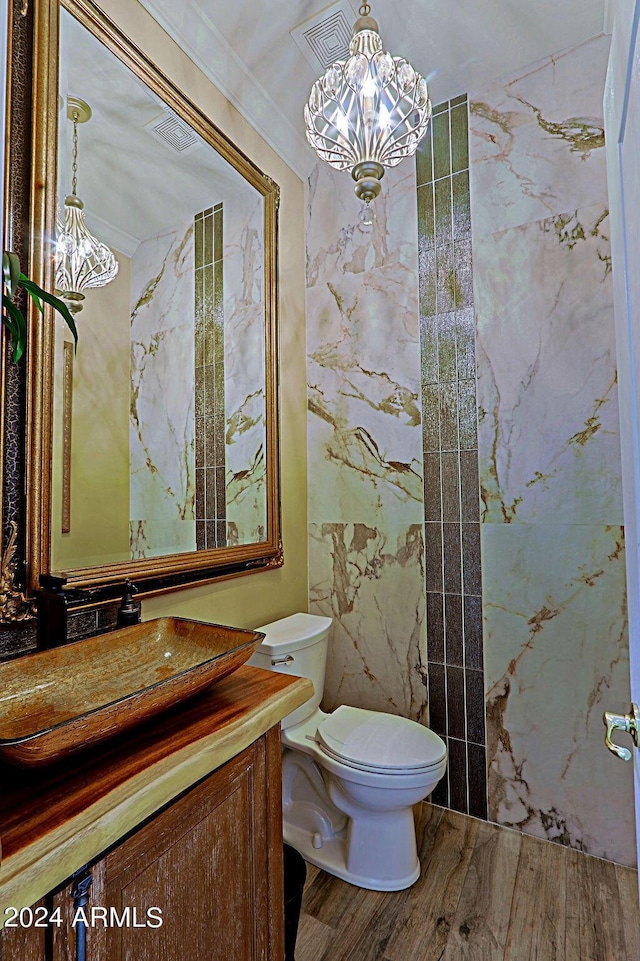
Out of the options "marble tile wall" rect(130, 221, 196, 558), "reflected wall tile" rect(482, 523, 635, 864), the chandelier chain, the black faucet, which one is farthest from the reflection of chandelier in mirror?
"reflected wall tile" rect(482, 523, 635, 864)

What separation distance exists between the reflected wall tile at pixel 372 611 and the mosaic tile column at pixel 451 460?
71mm

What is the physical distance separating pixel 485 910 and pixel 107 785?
1.41 metres

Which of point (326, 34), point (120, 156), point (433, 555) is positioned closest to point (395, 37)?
point (326, 34)

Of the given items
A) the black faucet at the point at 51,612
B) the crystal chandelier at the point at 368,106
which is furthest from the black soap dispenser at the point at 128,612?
the crystal chandelier at the point at 368,106

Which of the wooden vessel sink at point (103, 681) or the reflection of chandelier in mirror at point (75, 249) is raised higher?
the reflection of chandelier in mirror at point (75, 249)

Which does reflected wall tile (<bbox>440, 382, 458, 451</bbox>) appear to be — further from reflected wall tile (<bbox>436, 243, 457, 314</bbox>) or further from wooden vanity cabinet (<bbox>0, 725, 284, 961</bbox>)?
wooden vanity cabinet (<bbox>0, 725, 284, 961</bbox>)

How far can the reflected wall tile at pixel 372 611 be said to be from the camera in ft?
7.06

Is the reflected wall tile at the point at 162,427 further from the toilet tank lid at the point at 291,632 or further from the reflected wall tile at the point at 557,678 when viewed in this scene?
the reflected wall tile at the point at 557,678

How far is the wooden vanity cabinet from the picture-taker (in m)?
0.79

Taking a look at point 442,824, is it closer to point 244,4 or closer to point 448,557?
point 448,557

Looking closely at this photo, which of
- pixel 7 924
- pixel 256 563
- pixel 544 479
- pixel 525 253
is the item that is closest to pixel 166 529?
pixel 256 563

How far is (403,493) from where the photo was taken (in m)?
2.19

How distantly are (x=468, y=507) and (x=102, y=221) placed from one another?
159 cm

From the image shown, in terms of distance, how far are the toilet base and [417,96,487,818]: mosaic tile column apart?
46 cm
